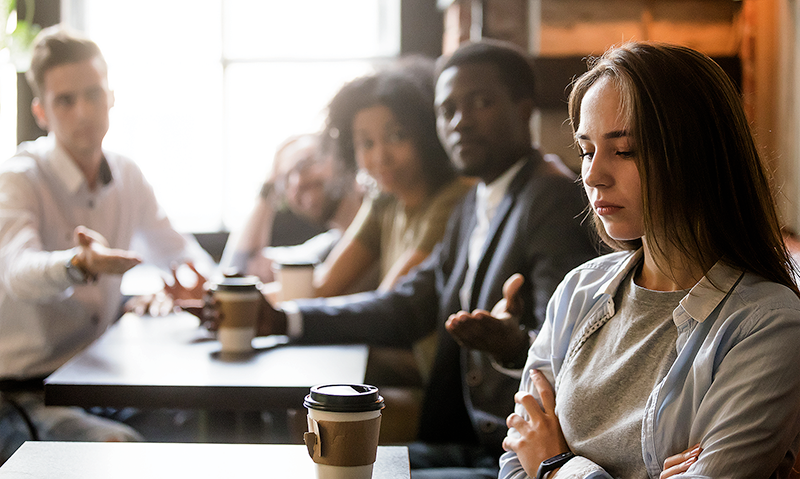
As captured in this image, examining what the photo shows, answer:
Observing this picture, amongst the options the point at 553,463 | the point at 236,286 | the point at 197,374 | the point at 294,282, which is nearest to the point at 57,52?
the point at 294,282

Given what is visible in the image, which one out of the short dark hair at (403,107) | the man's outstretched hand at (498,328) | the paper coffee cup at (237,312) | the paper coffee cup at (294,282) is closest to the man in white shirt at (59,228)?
the paper coffee cup at (237,312)

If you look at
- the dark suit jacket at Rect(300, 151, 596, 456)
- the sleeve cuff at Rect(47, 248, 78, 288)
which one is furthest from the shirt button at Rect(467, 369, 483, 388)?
the sleeve cuff at Rect(47, 248, 78, 288)

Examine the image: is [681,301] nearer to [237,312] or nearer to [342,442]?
[342,442]

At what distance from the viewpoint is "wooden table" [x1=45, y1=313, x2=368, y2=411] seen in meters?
1.48

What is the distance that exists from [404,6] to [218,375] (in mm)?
2998

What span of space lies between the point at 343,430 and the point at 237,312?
86 centimetres

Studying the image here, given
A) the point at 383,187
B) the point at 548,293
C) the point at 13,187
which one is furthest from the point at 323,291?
the point at 548,293

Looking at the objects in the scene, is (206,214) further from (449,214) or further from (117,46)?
(449,214)

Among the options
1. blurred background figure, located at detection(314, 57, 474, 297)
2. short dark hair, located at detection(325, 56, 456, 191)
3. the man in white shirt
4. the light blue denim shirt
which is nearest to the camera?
the light blue denim shirt

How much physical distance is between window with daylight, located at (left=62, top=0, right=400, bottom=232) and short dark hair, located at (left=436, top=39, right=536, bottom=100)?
7.23 ft

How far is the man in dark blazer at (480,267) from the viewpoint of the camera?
1.72 m

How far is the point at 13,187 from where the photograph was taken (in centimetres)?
228

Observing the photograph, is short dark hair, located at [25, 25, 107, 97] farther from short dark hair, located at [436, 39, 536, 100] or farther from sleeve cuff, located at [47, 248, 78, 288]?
short dark hair, located at [436, 39, 536, 100]

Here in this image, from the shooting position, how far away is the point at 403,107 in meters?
2.67
